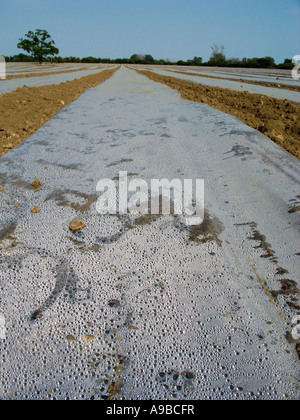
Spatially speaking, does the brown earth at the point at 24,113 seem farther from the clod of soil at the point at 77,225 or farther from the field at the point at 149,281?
the clod of soil at the point at 77,225

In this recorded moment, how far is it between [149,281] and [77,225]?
608mm

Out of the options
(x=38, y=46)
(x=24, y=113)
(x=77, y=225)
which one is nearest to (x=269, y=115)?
(x=77, y=225)

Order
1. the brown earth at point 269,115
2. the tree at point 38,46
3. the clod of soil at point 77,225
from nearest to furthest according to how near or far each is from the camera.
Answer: the clod of soil at point 77,225, the brown earth at point 269,115, the tree at point 38,46

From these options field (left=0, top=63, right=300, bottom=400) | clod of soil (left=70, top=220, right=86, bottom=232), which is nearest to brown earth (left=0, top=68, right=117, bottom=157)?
field (left=0, top=63, right=300, bottom=400)

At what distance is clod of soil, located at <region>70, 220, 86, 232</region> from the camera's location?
5.50ft

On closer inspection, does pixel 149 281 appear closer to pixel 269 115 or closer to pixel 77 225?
pixel 77 225

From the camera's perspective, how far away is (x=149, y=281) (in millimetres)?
1385

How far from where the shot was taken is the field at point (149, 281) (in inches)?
41.3

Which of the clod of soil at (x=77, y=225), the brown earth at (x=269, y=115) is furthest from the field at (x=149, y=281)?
the brown earth at (x=269, y=115)

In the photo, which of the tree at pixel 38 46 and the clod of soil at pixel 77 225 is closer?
the clod of soil at pixel 77 225

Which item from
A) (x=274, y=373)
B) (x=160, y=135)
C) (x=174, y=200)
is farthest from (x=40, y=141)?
(x=274, y=373)

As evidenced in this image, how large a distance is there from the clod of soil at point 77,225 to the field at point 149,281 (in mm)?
16

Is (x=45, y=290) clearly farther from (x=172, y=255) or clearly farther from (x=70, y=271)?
(x=172, y=255)

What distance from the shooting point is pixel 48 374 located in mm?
1041
